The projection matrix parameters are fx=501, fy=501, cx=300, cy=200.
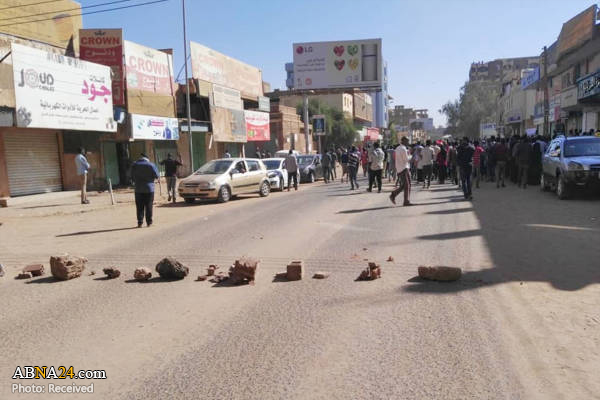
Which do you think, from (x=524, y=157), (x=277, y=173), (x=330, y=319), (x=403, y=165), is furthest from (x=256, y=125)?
(x=330, y=319)

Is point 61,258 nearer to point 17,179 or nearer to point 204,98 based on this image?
point 17,179

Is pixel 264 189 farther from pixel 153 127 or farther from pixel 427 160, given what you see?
pixel 153 127

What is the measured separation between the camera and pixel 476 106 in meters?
79.8

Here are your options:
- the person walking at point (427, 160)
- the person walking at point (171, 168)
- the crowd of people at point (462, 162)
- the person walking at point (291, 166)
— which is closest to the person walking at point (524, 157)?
the crowd of people at point (462, 162)

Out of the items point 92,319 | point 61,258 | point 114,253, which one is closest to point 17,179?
point 114,253

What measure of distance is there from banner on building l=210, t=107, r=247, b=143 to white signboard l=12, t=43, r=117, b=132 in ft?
33.5

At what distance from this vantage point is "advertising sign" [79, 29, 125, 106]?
22.8 metres

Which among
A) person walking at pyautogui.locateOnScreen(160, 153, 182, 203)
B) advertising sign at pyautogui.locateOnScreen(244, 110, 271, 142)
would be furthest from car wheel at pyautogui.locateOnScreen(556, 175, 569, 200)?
advertising sign at pyautogui.locateOnScreen(244, 110, 271, 142)

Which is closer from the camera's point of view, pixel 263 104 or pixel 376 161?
pixel 376 161

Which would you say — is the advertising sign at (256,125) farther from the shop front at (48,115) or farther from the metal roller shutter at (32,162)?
the metal roller shutter at (32,162)

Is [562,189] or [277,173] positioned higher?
[277,173]

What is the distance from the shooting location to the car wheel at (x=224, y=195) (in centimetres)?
1653

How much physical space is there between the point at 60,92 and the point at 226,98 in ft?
51.5

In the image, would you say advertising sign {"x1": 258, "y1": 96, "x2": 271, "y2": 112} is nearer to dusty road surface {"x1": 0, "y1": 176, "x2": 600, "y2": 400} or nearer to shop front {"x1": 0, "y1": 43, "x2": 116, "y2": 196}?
shop front {"x1": 0, "y1": 43, "x2": 116, "y2": 196}
